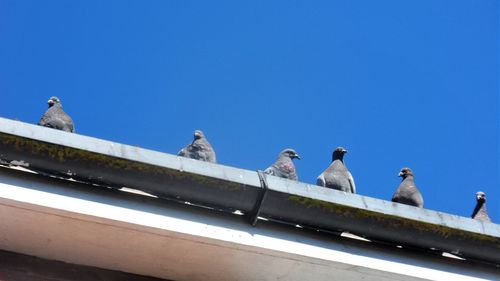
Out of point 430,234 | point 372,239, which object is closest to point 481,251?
point 430,234

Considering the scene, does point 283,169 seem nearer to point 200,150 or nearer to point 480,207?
point 200,150

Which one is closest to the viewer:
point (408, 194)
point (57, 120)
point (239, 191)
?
point (239, 191)

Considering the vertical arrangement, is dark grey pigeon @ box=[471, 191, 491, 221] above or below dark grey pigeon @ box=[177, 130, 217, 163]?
above

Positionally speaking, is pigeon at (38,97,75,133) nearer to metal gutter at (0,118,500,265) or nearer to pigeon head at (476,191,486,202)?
metal gutter at (0,118,500,265)

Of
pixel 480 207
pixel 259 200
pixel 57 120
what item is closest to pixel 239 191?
pixel 259 200

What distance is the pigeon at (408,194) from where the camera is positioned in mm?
3754

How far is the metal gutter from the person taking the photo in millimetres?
2807

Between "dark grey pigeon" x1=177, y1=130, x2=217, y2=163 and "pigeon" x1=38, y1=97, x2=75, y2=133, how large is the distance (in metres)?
0.69

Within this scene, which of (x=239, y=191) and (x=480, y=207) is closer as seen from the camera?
(x=239, y=191)

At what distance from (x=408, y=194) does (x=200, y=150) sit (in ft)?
3.72

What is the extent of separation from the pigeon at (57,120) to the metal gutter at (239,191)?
0.60 meters

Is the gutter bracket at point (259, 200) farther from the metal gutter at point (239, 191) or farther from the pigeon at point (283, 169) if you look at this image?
the pigeon at point (283, 169)

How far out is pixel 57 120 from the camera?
3533 millimetres

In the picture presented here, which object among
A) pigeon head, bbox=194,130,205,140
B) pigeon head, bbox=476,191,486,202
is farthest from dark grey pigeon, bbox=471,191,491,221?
pigeon head, bbox=194,130,205,140
